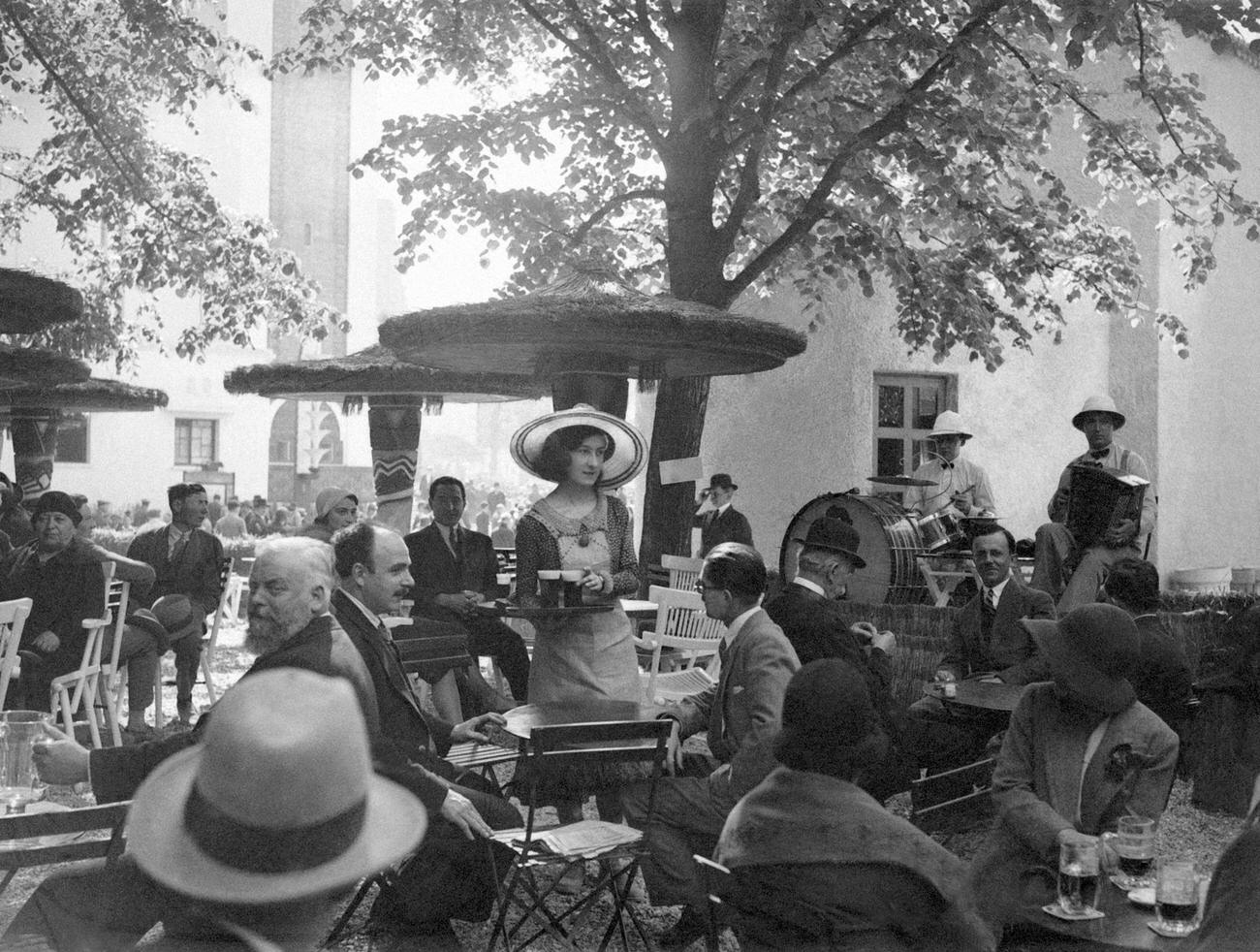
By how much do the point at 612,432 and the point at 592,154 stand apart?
8.87m

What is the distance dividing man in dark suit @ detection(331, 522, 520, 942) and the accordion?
6020 millimetres

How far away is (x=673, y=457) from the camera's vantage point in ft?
39.2

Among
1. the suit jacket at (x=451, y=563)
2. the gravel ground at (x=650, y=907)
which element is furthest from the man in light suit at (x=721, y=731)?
the suit jacket at (x=451, y=563)

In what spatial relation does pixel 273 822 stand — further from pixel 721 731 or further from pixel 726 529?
pixel 726 529

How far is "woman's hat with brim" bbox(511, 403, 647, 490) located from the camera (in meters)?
6.55

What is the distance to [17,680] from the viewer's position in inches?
304

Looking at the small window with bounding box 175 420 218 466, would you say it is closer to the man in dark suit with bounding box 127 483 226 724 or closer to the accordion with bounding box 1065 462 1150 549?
the man in dark suit with bounding box 127 483 226 724

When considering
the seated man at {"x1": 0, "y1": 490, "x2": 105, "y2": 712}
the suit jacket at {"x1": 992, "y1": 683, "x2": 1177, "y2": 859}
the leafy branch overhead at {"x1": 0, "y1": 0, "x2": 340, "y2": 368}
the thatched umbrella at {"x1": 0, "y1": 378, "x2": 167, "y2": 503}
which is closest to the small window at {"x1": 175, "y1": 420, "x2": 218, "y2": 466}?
the leafy branch overhead at {"x1": 0, "y1": 0, "x2": 340, "y2": 368}

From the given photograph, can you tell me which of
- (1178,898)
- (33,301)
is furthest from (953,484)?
(1178,898)

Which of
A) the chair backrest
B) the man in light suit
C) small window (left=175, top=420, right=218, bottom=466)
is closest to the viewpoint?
the man in light suit

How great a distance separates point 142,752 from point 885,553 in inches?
340

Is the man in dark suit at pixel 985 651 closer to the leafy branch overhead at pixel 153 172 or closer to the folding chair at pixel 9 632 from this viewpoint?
the folding chair at pixel 9 632

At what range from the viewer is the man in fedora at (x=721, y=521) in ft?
39.3

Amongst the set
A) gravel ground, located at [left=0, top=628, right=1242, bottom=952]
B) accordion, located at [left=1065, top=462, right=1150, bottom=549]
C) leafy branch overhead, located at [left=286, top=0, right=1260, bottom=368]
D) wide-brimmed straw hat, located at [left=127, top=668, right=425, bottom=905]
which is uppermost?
leafy branch overhead, located at [left=286, top=0, right=1260, bottom=368]
